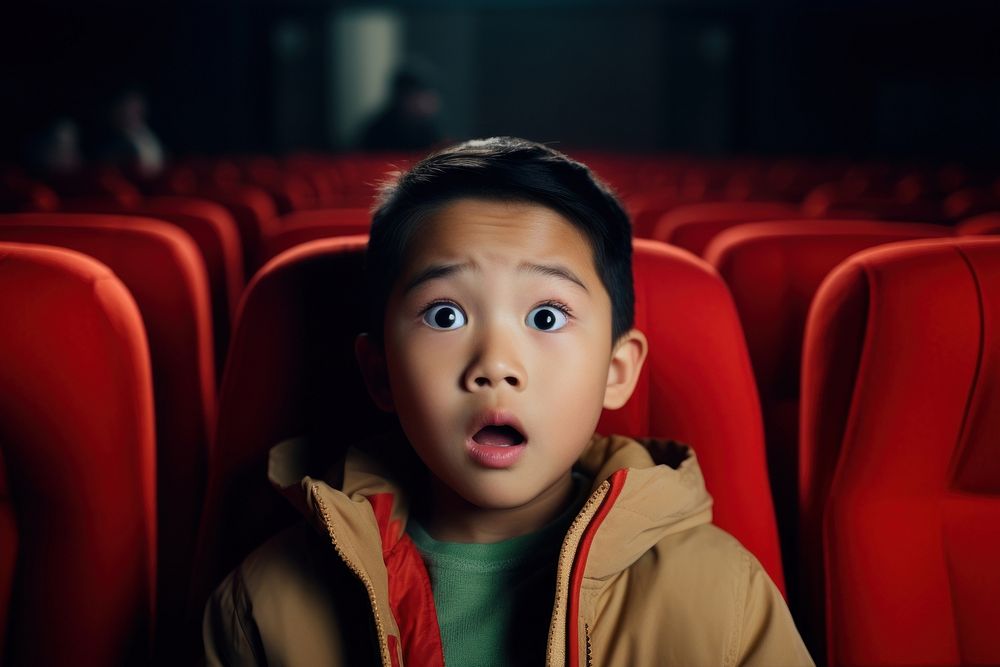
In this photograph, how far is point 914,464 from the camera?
1059 millimetres

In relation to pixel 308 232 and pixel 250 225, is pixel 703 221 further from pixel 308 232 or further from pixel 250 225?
pixel 250 225

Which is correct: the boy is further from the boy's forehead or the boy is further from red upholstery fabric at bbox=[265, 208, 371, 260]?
red upholstery fabric at bbox=[265, 208, 371, 260]

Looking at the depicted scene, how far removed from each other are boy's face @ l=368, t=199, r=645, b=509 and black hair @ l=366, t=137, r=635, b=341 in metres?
0.02

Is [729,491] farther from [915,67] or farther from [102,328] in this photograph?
[915,67]

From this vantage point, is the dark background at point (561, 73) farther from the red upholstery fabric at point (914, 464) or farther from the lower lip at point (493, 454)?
the lower lip at point (493, 454)

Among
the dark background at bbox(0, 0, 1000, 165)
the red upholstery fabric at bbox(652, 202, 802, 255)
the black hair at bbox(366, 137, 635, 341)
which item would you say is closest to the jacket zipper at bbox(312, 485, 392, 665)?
the black hair at bbox(366, 137, 635, 341)

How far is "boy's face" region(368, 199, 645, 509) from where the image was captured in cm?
90

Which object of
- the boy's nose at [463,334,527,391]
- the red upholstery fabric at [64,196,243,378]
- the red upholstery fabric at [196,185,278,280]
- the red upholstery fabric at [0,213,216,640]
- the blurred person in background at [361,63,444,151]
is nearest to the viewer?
the boy's nose at [463,334,527,391]

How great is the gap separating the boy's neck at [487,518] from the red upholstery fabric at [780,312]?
1.33ft

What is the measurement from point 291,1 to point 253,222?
14.9m

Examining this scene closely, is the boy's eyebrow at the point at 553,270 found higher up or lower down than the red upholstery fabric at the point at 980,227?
higher up

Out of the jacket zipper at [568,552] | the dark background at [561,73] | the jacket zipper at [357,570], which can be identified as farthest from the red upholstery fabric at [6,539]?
the dark background at [561,73]

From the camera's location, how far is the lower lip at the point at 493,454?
897mm

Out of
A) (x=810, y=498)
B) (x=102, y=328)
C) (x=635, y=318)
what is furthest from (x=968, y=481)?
(x=102, y=328)
